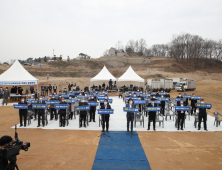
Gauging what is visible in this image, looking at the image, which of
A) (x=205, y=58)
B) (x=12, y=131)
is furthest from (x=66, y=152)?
(x=205, y=58)

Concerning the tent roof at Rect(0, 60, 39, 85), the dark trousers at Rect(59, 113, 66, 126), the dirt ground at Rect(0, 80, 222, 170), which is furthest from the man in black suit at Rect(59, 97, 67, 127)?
the tent roof at Rect(0, 60, 39, 85)

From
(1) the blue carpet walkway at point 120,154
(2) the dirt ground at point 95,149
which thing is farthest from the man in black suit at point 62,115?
(1) the blue carpet walkway at point 120,154

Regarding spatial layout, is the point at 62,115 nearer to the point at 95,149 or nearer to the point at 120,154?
the point at 95,149

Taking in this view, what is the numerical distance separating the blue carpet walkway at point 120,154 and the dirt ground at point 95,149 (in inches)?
9.8

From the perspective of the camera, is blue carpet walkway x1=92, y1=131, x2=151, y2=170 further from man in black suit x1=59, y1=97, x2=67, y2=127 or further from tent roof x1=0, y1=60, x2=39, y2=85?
tent roof x1=0, y1=60, x2=39, y2=85

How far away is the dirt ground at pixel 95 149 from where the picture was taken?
18.2 ft

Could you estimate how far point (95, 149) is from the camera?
669cm

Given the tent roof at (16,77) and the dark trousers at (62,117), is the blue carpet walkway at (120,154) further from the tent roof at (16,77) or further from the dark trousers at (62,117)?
the tent roof at (16,77)

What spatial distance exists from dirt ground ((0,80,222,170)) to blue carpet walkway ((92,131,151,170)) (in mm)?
248

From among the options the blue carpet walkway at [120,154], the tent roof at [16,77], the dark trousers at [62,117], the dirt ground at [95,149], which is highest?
the tent roof at [16,77]

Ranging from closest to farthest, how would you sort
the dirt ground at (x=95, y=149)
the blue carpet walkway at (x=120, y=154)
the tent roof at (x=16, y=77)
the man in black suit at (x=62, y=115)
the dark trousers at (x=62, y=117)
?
the blue carpet walkway at (x=120, y=154)
the dirt ground at (x=95, y=149)
the man in black suit at (x=62, y=115)
the dark trousers at (x=62, y=117)
the tent roof at (x=16, y=77)

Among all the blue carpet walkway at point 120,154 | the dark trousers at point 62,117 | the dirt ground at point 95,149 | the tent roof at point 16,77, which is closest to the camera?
the blue carpet walkway at point 120,154

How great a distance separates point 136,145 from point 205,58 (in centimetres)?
9159

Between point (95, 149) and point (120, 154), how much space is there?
1.17 meters
